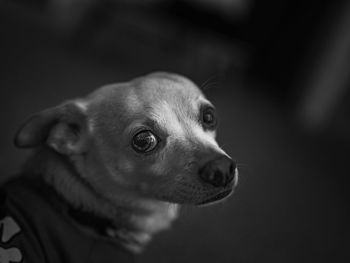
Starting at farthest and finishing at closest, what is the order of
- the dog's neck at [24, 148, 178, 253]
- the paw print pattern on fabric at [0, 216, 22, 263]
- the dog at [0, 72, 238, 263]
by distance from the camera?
the dog's neck at [24, 148, 178, 253]
the dog at [0, 72, 238, 263]
the paw print pattern on fabric at [0, 216, 22, 263]

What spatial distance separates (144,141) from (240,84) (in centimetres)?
376

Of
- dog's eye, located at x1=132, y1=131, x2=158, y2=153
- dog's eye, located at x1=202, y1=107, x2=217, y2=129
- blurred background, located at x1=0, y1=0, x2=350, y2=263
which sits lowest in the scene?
blurred background, located at x1=0, y1=0, x2=350, y2=263

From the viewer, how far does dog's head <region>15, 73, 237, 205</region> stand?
1.26m

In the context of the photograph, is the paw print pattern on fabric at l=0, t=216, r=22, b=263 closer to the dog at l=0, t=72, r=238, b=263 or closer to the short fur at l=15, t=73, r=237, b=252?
the dog at l=0, t=72, r=238, b=263

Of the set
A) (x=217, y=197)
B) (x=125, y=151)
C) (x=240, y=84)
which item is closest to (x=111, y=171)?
(x=125, y=151)

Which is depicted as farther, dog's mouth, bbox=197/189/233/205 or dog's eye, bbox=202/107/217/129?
dog's eye, bbox=202/107/217/129

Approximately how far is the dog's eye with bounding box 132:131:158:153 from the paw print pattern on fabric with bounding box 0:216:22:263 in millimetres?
430

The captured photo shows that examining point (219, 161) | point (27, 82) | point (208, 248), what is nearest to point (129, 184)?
point (219, 161)

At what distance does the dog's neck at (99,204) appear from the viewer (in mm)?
1386

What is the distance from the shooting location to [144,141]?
130 cm

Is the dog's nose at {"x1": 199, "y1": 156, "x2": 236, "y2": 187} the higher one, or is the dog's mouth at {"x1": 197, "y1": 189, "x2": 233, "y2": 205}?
the dog's nose at {"x1": 199, "y1": 156, "x2": 236, "y2": 187}

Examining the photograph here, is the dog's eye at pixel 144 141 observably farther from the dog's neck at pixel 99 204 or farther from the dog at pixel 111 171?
the dog's neck at pixel 99 204

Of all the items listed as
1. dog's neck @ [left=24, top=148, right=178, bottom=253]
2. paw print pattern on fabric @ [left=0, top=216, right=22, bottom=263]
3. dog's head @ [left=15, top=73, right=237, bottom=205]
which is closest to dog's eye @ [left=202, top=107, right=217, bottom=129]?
dog's head @ [left=15, top=73, right=237, bottom=205]

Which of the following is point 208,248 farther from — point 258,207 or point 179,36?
point 179,36
